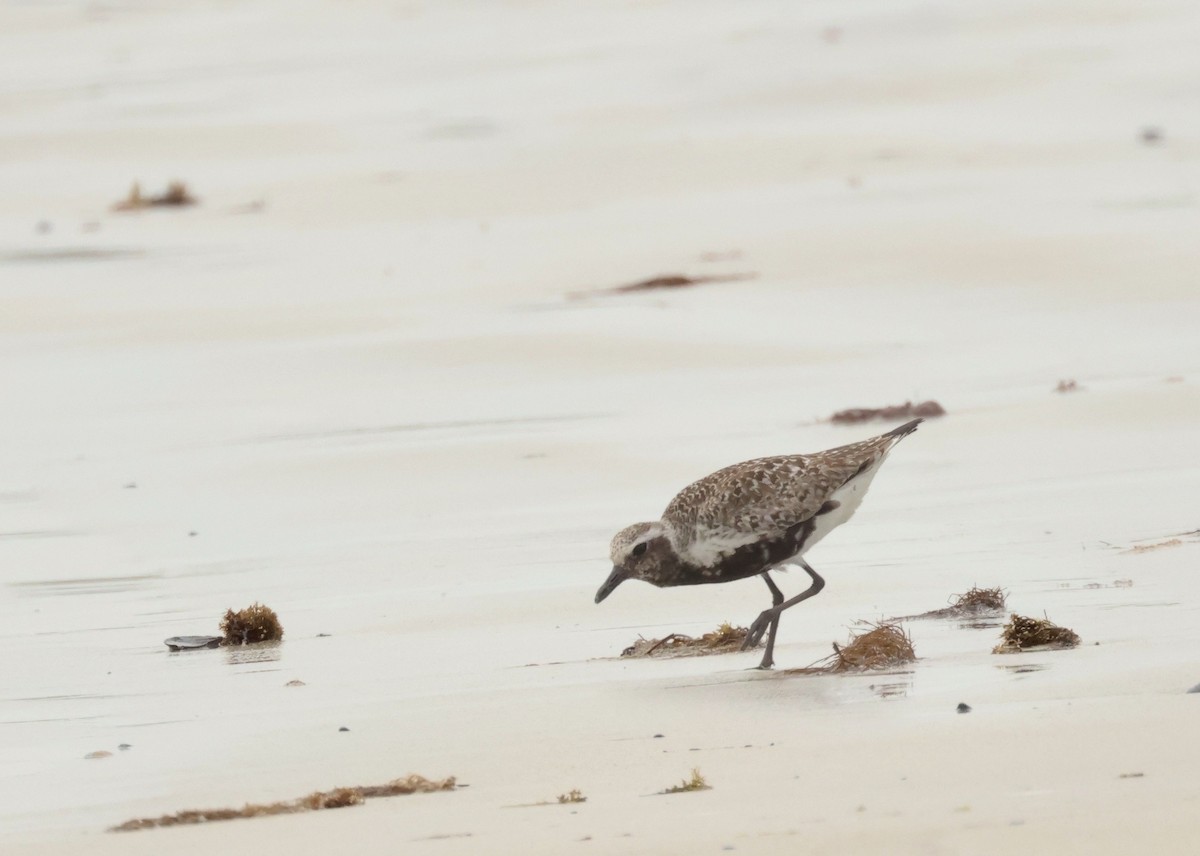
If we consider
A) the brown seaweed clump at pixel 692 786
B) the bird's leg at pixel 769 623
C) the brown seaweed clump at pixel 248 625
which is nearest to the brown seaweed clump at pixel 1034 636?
the bird's leg at pixel 769 623

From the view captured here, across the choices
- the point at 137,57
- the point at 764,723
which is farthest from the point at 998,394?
the point at 137,57

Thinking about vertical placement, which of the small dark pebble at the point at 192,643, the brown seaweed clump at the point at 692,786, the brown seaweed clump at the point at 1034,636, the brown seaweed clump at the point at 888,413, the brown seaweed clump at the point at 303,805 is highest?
the brown seaweed clump at the point at 888,413

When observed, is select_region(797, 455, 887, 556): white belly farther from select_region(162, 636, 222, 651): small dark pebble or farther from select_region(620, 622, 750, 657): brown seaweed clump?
select_region(162, 636, 222, 651): small dark pebble

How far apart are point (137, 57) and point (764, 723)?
36.4 meters

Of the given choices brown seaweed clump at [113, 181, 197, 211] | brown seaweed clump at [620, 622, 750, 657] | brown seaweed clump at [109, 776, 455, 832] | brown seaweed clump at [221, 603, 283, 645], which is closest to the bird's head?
brown seaweed clump at [620, 622, 750, 657]

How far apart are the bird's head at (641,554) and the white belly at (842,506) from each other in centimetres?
64

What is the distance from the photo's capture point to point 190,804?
6273mm

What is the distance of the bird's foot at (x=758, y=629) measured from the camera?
818 cm

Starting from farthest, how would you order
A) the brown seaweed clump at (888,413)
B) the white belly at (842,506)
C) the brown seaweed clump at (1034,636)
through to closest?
the brown seaweed clump at (888,413), the white belly at (842,506), the brown seaweed clump at (1034,636)

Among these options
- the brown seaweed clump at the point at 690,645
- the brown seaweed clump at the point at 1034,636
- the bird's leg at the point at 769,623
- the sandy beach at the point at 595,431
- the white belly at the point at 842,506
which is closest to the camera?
the sandy beach at the point at 595,431

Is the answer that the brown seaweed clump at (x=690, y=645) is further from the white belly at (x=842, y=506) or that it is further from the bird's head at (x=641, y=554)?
the white belly at (x=842, y=506)

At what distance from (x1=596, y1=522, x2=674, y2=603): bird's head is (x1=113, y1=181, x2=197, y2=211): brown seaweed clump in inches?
733

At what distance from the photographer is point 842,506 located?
8758 mm

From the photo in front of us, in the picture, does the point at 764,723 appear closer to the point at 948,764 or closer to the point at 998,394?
the point at 948,764
